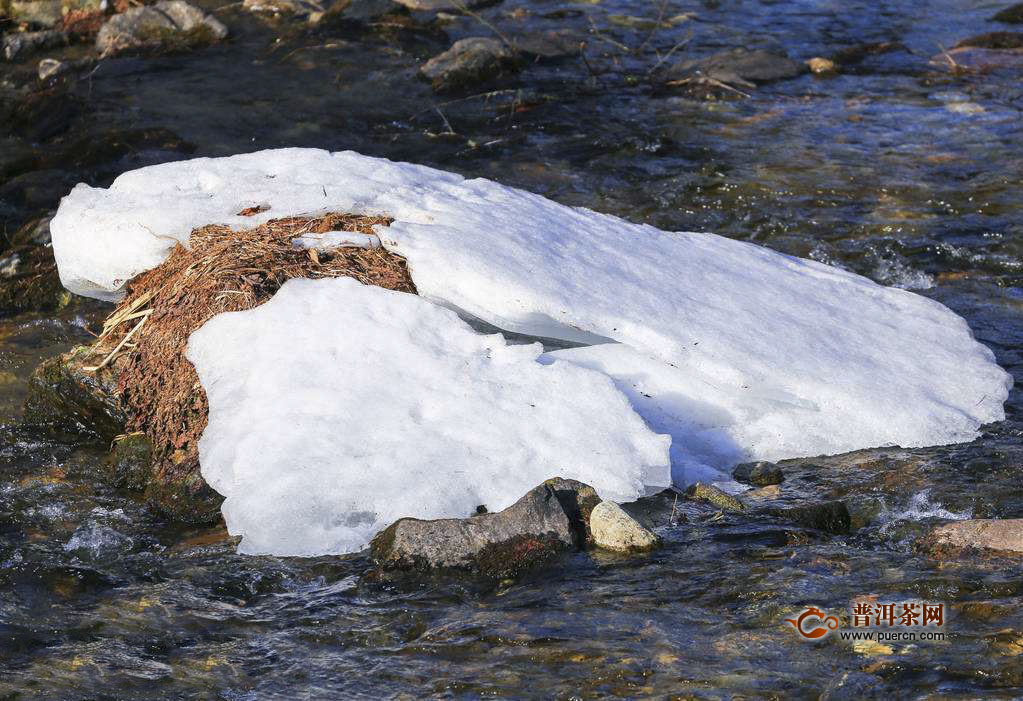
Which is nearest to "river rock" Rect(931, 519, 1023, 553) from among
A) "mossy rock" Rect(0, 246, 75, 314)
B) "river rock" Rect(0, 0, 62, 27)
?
"mossy rock" Rect(0, 246, 75, 314)

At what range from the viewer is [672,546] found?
4391 millimetres

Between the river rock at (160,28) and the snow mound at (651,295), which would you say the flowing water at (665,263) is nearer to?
the snow mound at (651,295)

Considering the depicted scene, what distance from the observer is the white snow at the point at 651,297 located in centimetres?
514

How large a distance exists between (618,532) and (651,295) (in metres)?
1.52

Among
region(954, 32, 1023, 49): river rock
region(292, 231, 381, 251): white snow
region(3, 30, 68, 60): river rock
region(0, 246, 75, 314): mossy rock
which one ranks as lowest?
region(0, 246, 75, 314): mossy rock

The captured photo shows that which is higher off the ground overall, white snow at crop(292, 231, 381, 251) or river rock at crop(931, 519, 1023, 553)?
white snow at crop(292, 231, 381, 251)

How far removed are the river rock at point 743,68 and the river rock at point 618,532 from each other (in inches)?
326

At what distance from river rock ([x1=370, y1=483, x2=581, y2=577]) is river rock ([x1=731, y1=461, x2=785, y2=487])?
99 centimetres

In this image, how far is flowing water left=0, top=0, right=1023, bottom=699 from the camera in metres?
3.66

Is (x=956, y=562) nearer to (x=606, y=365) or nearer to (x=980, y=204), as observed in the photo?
(x=606, y=365)

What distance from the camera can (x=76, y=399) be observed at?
586 cm

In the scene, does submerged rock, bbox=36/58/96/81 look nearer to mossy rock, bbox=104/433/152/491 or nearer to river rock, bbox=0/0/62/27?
river rock, bbox=0/0/62/27

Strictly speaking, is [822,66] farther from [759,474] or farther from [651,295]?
[759,474]

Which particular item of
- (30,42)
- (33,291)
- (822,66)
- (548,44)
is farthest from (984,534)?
(30,42)
